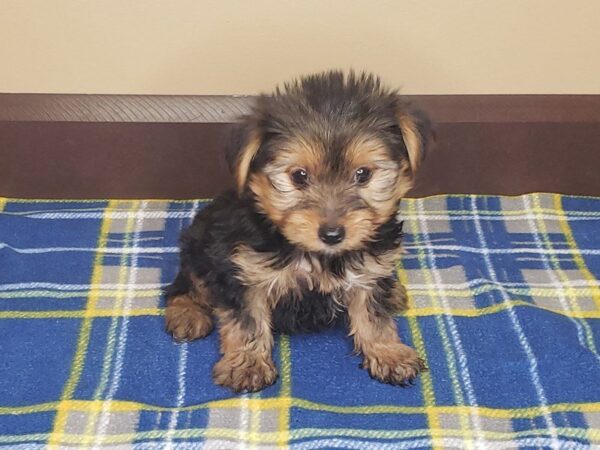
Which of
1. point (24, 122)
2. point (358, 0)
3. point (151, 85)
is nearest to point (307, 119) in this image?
point (358, 0)

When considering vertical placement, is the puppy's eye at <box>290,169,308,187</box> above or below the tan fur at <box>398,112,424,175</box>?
below

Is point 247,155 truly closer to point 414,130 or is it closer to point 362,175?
point 362,175

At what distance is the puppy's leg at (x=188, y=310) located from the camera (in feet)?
7.88

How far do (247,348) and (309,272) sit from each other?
0.30m

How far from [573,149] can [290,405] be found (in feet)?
5.01

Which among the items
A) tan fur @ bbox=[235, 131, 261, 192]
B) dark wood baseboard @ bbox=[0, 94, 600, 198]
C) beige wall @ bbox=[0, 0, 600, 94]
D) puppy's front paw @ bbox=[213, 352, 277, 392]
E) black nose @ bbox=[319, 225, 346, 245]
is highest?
beige wall @ bbox=[0, 0, 600, 94]

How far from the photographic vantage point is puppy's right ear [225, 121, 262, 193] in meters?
1.99

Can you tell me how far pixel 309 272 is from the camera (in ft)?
7.02

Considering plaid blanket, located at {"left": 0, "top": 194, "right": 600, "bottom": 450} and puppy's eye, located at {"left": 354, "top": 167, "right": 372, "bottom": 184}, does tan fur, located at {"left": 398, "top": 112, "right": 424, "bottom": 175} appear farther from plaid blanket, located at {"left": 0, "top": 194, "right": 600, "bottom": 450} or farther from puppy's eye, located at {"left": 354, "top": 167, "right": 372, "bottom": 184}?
plaid blanket, located at {"left": 0, "top": 194, "right": 600, "bottom": 450}

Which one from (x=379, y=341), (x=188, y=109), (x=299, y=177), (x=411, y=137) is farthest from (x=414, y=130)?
(x=188, y=109)

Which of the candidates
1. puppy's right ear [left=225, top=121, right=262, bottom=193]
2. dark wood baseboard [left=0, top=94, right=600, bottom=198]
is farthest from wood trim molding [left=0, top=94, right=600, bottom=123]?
puppy's right ear [left=225, top=121, right=262, bottom=193]

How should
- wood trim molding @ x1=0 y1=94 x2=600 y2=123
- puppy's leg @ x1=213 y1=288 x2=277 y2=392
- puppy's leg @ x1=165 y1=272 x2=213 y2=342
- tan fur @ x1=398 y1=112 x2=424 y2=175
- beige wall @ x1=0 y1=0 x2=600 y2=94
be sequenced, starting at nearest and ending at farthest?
tan fur @ x1=398 y1=112 x2=424 y2=175 → puppy's leg @ x1=213 y1=288 x2=277 y2=392 → puppy's leg @ x1=165 y1=272 x2=213 y2=342 → beige wall @ x1=0 y1=0 x2=600 y2=94 → wood trim molding @ x1=0 y1=94 x2=600 y2=123

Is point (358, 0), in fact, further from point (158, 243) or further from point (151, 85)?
point (158, 243)

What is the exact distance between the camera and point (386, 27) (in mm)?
2787
